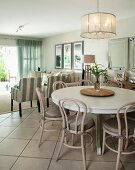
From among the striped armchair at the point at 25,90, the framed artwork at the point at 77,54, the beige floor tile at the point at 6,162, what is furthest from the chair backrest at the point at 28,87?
the framed artwork at the point at 77,54

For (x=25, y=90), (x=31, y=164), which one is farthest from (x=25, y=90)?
(x=31, y=164)

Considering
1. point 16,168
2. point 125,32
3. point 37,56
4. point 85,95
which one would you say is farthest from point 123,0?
point 37,56

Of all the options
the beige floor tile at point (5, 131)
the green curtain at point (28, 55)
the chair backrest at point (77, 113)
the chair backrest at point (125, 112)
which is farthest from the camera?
the green curtain at point (28, 55)

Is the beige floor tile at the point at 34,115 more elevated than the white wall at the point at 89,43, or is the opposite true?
the white wall at the point at 89,43

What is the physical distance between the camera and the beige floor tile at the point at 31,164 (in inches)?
83.9

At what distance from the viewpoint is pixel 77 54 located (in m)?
6.78

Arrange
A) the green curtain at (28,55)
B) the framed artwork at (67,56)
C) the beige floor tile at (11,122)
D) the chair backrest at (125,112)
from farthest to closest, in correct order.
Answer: the green curtain at (28,55)
the framed artwork at (67,56)
the beige floor tile at (11,122)
the chair backrest at (125,112)

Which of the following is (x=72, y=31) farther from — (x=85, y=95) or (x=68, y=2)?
(x=85, y=95)

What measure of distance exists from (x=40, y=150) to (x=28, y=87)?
6.29ft

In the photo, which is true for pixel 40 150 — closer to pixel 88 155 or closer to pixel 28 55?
pixel 88 155

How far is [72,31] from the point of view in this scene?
6.86 metres

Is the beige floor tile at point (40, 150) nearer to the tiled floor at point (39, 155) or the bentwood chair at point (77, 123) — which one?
the tiled floor at point (39, 155)

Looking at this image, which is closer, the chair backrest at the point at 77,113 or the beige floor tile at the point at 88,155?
the chair backrest at the point at 77,113

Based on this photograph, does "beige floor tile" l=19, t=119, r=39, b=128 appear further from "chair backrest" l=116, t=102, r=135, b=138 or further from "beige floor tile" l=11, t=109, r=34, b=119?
"chair backrest" l=116, t=102, r=135, b=138
